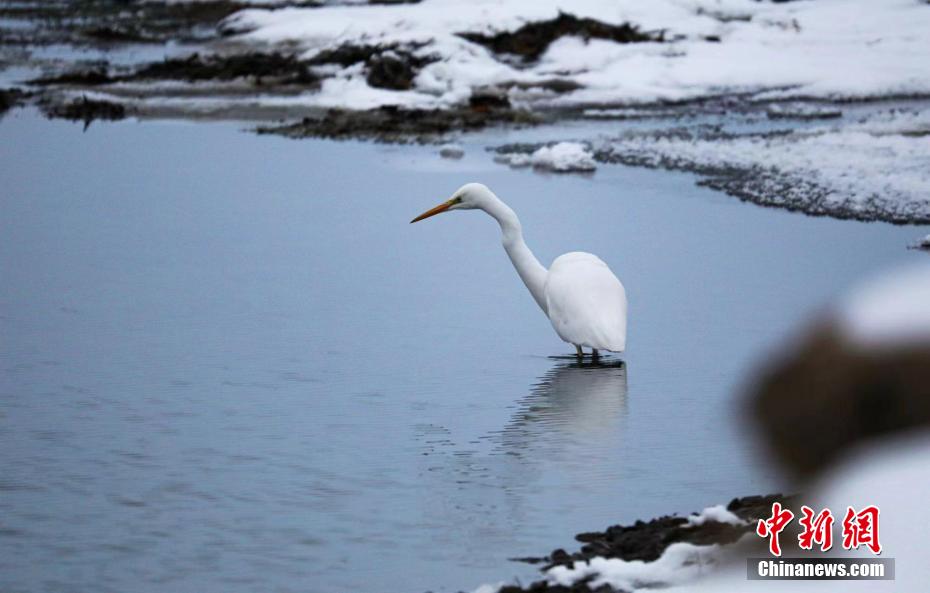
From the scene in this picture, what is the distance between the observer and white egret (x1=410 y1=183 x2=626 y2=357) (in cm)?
872

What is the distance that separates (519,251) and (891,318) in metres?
4.58

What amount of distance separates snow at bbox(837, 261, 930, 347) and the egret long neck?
417cm

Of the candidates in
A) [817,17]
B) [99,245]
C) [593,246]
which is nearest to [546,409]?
[593,246]

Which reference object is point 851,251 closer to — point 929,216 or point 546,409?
point 929,216

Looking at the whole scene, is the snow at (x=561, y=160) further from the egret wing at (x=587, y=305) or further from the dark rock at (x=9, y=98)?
the dark rock at (x=9, y=98)

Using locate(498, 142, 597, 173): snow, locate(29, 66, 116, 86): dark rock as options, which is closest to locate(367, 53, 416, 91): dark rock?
locate(29, 66, 116, 86): dark rock

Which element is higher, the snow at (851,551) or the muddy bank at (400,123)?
the muddy bank at (400,123)

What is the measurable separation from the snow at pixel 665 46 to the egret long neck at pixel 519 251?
38.0 feet

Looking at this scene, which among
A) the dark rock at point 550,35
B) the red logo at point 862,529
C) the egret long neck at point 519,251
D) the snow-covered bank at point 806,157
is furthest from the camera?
the dark rock at point 550,35

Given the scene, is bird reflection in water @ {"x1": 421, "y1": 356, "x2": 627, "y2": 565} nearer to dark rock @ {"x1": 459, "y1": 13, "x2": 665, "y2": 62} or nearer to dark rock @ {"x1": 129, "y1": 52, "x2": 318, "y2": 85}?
dark rock @ {"x1": 129, "y1": 52, "x2": 318, "y2": 85}

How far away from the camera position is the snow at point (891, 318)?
5098mm

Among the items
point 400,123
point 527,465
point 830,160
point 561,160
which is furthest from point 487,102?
point 527,465

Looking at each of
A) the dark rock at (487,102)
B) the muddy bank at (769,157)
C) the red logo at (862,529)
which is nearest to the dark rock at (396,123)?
the dark rock at (487,102)

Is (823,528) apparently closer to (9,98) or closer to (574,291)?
(574,291)
